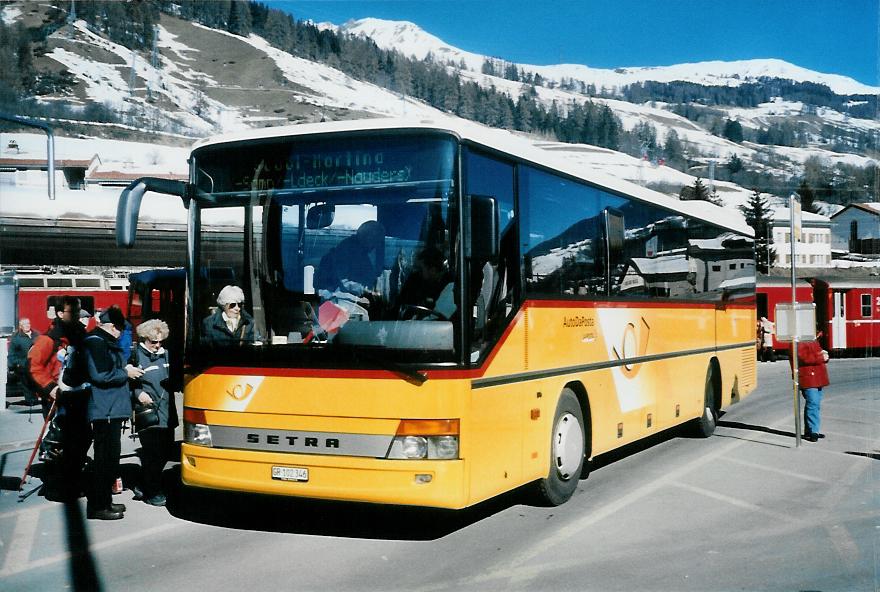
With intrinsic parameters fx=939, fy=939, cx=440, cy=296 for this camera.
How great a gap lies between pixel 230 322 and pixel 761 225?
344ft

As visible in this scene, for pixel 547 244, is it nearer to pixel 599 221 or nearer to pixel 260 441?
pixel 599 221

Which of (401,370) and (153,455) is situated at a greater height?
(401,370)

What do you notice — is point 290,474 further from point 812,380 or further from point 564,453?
point 812,380

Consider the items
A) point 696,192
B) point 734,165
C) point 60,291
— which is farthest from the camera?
point 734,165

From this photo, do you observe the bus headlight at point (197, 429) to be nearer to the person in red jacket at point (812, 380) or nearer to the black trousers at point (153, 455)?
the black trousers at point (153, 455)

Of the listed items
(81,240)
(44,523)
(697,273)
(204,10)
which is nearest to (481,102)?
(204,10)

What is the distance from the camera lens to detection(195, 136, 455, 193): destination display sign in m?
6.77

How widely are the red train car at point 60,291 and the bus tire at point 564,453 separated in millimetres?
23375

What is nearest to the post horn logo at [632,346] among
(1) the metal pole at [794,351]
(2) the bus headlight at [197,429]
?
(1) the metal pole at [794,351]

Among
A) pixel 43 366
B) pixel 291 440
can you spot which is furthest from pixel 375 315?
pixel 43 366

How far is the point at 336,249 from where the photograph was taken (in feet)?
22.8

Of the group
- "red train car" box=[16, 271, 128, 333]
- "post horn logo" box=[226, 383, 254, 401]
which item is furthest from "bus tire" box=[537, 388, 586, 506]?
"red train car" box=[16, 271, 128, 333]

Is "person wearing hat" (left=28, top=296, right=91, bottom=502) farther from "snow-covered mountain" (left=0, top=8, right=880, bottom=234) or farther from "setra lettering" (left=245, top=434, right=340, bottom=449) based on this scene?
"snow-covered mountain" (left=0, top=8, right=880, bottom=234)

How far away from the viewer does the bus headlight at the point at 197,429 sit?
7.27 meters
